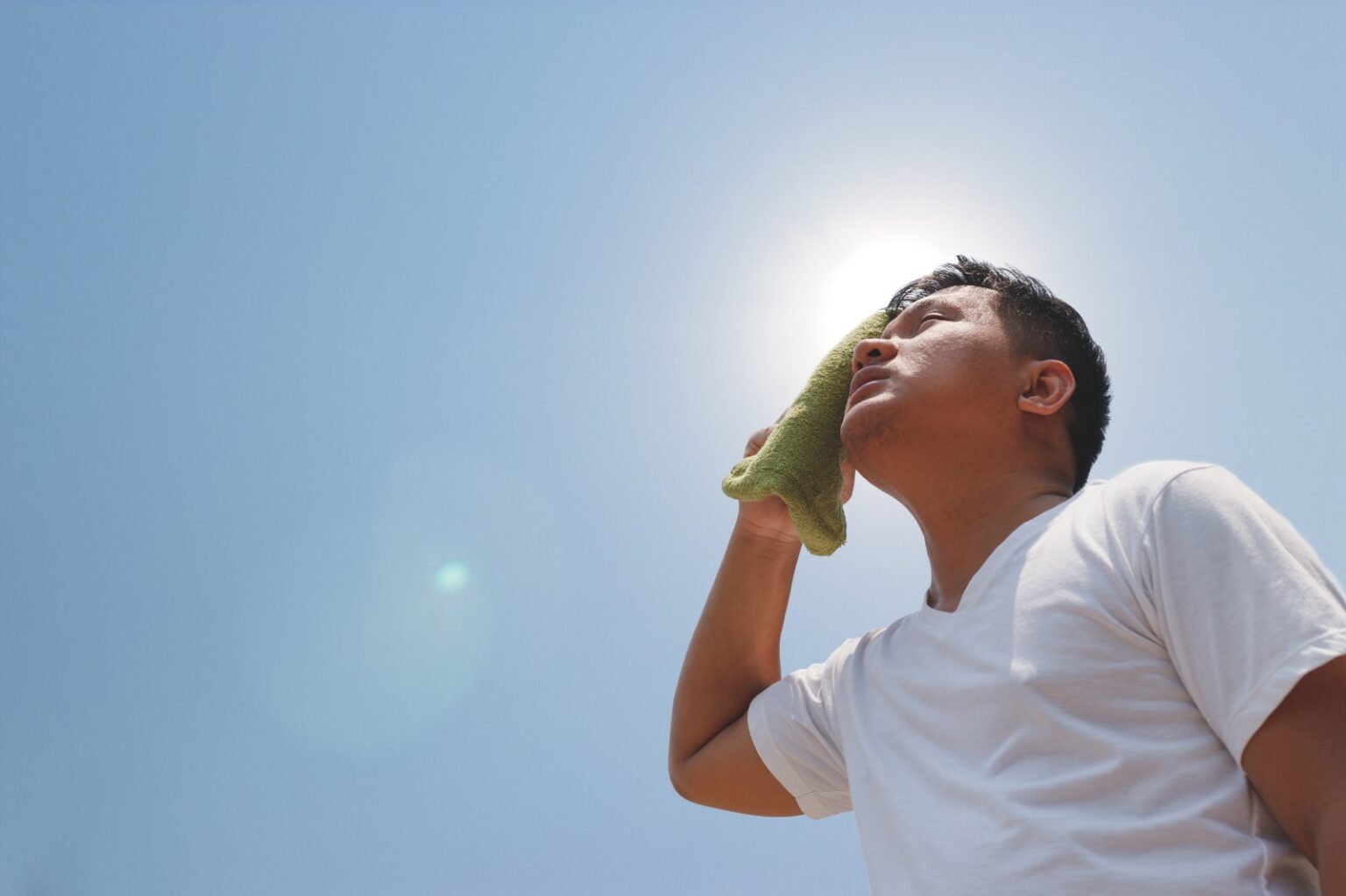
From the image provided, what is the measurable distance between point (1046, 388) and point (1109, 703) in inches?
39.5

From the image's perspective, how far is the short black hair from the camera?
2527 mm

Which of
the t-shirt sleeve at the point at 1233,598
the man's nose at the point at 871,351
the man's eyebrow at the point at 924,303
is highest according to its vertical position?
the man's eyebrow at the point at 924,303

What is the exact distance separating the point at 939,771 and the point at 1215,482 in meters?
0.70

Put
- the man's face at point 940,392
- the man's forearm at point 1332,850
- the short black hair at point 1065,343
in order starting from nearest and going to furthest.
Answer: the man's forearm at point 1332,850
the man's face at point 940,392
the short black hair at point 1065,343

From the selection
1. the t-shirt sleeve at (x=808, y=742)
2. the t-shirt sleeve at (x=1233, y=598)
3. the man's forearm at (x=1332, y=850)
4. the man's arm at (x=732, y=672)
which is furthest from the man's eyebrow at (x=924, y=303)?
the man's forearm at (x=1332, y=850)

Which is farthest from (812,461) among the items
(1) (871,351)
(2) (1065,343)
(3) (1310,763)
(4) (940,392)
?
(3) (1310,763)

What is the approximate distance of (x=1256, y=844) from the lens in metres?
1.44

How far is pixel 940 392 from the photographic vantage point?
2.36 meters

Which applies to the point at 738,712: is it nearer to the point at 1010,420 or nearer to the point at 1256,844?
the point at 1010,420

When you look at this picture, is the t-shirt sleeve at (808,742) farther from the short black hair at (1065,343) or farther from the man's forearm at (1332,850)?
→ the man's forearm at (1332,850)

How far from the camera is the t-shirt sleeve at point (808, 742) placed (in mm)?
2385

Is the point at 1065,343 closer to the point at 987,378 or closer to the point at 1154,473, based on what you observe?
the point at 987,378

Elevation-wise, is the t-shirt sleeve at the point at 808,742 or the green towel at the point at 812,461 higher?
the green towel at the point at 812,461

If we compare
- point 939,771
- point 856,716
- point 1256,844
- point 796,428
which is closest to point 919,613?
point 856,716
